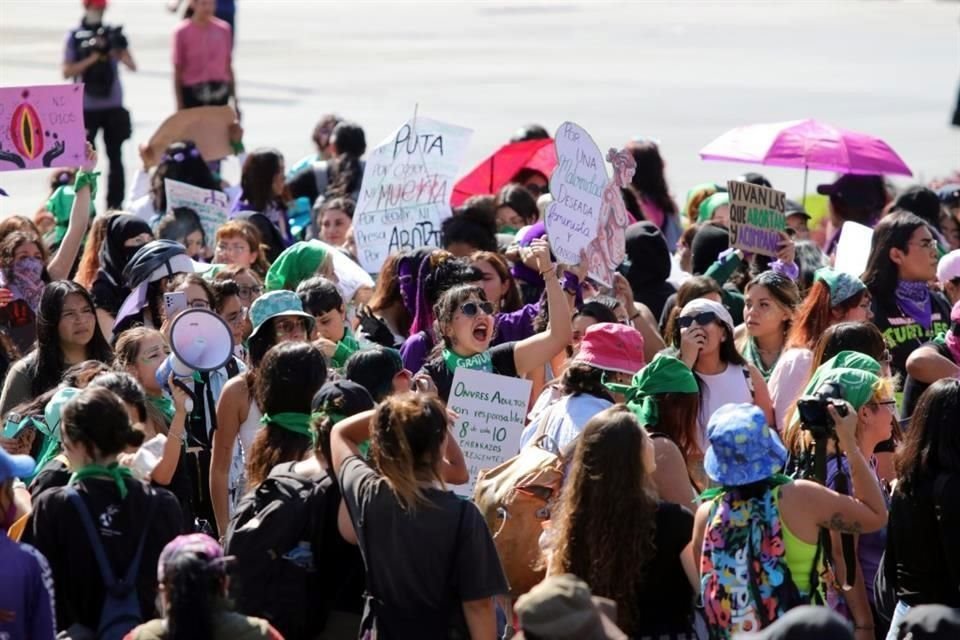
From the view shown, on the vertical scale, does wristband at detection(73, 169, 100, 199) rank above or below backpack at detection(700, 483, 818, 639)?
above

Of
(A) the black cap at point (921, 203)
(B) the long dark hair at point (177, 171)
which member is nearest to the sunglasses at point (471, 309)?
(A) the black cap at point (921, 203)

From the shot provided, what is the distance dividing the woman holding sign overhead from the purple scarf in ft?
6.73

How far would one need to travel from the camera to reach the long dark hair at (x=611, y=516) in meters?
5.13

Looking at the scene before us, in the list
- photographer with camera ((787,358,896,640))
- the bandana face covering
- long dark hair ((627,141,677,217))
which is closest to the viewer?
photographer with camera ((787,358,896,640))

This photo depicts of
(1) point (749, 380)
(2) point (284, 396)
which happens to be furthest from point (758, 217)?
(2) point (284, 396)

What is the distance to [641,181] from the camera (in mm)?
11102

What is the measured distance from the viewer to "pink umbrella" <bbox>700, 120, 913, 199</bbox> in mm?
11508

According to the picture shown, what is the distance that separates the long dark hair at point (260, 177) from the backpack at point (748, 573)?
609cm

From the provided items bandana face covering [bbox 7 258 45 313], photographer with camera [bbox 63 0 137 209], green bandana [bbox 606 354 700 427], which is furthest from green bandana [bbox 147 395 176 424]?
photographer with camera [bbox 63 0 137 209]

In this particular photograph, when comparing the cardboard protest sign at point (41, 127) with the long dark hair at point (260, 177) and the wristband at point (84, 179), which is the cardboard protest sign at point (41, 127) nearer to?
the wristband at point (84, 179)

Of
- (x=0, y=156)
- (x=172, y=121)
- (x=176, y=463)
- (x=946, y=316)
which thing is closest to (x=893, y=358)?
(x=946, y=316)

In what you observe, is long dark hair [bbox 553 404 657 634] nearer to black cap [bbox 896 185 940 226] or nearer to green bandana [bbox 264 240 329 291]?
green bandana [bbox 264 240 329 291]

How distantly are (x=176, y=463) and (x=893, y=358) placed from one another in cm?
372

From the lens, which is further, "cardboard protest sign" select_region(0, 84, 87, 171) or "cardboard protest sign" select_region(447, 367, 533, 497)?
"cardboard protest sign" select_region(0, 84, 87, 171)
